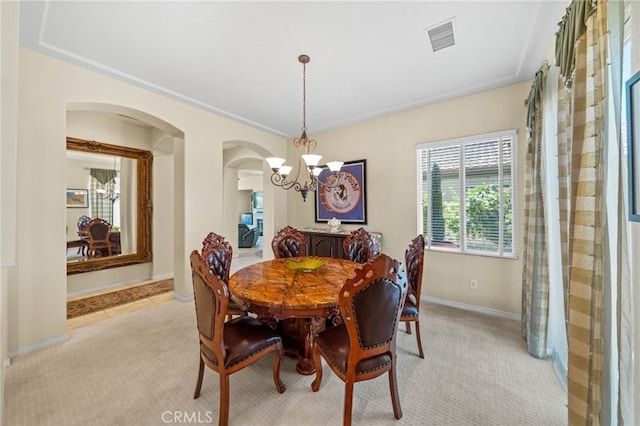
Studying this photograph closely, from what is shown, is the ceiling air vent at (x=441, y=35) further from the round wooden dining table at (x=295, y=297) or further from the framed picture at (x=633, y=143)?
the round wooden dining table at (x=295, y=297)

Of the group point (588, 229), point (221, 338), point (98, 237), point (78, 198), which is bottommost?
point (221, 338)

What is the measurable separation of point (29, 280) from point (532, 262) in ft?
16.5

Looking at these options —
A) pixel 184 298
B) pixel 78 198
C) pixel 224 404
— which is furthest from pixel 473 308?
pixel 78 198

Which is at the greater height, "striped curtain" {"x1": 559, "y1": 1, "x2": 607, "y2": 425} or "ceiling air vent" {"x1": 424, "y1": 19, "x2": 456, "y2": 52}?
"ceiling air vent" {"x1": 424, "y1": 19, "x2": 456, "y2": 52}

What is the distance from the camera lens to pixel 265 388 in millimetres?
2033

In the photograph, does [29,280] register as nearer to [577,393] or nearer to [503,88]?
[577,393]

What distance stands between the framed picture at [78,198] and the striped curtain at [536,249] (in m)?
6.27

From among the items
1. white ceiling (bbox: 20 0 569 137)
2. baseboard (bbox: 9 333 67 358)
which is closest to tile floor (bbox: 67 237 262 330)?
baseboard (bbox: 9 333 67 358)

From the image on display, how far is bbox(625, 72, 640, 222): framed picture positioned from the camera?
1.03 meters

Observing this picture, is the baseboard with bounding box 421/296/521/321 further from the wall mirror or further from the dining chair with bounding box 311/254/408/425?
the wall mirror

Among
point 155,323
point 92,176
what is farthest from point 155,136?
point 155,323

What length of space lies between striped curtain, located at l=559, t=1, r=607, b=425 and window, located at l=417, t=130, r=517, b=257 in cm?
211

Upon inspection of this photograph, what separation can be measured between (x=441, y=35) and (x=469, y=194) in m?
2.07

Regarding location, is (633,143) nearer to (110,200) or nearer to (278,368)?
(278,368)
